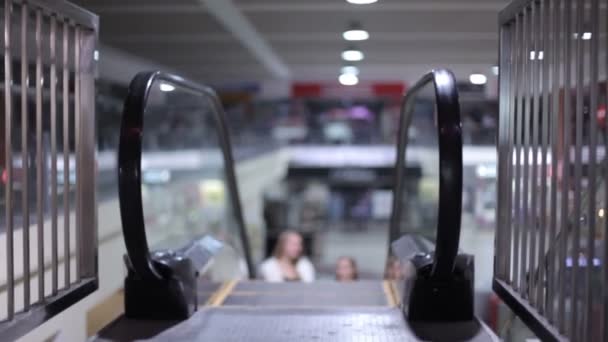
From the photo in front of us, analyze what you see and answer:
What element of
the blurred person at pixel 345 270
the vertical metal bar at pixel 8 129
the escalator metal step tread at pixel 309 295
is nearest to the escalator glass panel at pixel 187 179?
the escalator metal step tread at pixel 309 295

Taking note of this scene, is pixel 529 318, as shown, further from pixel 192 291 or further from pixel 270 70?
pixel 270 70

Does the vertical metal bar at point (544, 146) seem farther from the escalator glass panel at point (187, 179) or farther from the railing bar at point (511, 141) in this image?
the escalator glass panel at point (187, 179)

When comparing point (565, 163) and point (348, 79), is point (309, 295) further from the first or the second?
point (348, 79)

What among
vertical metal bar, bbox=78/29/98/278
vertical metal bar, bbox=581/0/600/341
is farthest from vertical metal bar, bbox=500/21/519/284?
vertical metal bar, bbox=78/29/98/278

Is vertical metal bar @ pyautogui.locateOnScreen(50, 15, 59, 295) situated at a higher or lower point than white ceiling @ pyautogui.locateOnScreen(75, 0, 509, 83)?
lower

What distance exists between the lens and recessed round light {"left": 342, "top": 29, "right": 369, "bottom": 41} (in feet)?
22.0

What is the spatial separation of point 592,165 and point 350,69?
8420mm

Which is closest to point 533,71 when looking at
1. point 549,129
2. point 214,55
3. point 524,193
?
point 549,129

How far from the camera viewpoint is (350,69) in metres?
10.2

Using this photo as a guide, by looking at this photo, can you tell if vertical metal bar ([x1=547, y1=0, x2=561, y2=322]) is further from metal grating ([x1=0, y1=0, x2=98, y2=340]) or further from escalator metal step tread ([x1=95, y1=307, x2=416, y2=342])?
metal grating ([x1=0, y1=0, x2=98, y2=340])

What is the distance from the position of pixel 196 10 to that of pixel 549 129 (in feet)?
12.2

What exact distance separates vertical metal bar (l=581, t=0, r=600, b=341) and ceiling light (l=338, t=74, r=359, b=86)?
30.3 feet

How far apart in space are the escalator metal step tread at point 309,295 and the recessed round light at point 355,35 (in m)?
2.69

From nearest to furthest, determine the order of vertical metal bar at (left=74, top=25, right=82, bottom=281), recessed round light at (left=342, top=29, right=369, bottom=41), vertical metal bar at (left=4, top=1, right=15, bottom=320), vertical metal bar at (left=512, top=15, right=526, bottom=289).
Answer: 1. vertical metal bar at (left=4, top=1, right=15, bottom=320)
2. vertical metal bar at (left=512, top=15, right=526, bottom=289)
3. vertical metal bar at (left=74, top=25, right=82, bottom=281)
4. recessed round light at (left=342, top=29, right=369, bottom=41)
